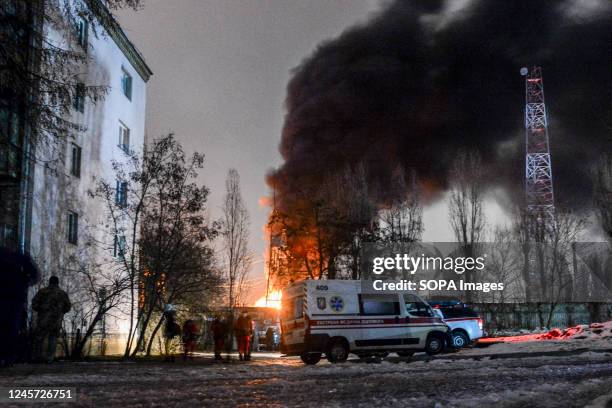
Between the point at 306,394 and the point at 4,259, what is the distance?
10.4 meters

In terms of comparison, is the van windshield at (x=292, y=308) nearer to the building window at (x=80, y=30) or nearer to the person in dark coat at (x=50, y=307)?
the person in dark coat at (x=50, y=307)

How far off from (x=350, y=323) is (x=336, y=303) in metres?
0.71

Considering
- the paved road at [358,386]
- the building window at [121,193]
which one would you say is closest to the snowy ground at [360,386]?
the paved road at [358,386]

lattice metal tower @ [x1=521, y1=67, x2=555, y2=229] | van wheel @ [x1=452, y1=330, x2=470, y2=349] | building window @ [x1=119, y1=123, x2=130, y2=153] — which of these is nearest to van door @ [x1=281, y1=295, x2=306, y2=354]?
van wheel @ [x1=452, y1=330, x2=470, y2=349]

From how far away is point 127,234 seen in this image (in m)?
26.9

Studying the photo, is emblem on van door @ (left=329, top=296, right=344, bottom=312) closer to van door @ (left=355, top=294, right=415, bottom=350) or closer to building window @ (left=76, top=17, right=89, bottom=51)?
van door @ (left=355, top=294, right=415, bottom=350)

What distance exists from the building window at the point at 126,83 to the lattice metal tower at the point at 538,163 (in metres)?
28.3

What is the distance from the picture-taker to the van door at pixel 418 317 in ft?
72.8

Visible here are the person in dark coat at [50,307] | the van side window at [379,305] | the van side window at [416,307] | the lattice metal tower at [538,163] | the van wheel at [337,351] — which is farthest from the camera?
the lattice metal tower at [538,163]

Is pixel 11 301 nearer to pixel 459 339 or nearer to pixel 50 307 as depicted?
pixel 50 307

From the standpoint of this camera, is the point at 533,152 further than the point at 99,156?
Yes

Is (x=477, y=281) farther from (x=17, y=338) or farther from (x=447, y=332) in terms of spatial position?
(x=17, y=338)

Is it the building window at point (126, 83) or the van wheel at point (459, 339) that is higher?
the building window at point (126, 83)

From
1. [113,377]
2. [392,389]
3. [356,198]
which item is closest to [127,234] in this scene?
[113,377]
